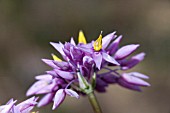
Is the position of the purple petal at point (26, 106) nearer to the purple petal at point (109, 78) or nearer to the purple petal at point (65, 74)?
the purple petal at point (65, 74)

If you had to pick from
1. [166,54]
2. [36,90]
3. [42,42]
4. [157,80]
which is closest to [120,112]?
[157,80]

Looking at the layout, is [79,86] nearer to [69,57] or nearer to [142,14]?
[69,57]

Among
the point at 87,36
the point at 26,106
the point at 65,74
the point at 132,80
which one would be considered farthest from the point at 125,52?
the point at 87,36

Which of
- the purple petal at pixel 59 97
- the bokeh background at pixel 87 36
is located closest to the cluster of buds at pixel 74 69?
the purple petal at pixel 59 97

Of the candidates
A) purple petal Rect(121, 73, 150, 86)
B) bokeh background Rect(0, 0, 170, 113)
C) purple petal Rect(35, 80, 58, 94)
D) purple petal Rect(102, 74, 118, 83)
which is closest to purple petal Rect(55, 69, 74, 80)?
purple petal Rect(35, 80, 58, 94)

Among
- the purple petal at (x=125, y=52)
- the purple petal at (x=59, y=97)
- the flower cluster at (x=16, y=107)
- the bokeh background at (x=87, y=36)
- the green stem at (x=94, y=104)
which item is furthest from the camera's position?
the bokeh background at (x=87, y=36)

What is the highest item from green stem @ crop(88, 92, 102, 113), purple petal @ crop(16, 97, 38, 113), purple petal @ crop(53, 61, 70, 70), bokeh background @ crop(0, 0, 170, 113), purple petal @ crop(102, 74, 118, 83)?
bokeh background @ crop(0, 0, 170, 113)

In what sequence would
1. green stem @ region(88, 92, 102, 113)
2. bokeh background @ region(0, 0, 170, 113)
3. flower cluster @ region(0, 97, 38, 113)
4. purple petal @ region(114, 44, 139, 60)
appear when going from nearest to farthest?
flower cluster @ region(0, 97, 38, 113) → green stem @ region(88, 92, 102, 113) → purple petal @ region(114, 44, 139, 60) → bokeh background @ region(0, 0, 170, 113)

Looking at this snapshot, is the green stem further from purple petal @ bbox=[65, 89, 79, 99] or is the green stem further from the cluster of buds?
purple petal @ bbox=[65, 89, 79, 99]
